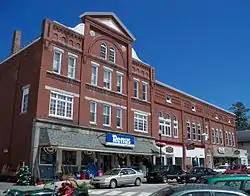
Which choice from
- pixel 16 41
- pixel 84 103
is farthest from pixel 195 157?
pixel 16 41

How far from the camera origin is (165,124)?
39125mm

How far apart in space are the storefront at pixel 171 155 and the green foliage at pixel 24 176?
17.0 m

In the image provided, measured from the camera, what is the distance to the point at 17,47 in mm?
34062

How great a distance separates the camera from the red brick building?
25.1 m

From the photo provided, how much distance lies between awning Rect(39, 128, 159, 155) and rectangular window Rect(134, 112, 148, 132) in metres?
2.00

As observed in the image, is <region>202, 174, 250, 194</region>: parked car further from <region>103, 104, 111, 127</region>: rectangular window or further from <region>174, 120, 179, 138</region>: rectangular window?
<region>174, 120, 179, 138</region>: rectangular window

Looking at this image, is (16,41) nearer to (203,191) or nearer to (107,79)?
(107,79)

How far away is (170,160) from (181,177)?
11457mm

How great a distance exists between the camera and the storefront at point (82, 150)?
23922 mm

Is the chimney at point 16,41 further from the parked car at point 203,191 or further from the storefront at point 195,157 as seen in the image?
the parked car at point 203,191

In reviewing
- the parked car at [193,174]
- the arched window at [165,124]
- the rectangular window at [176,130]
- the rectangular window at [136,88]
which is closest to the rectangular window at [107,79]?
the rectangular window at [136,88]

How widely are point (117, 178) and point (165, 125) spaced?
17291 millimetres

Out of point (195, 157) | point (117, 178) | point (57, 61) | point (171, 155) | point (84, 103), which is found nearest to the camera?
point (117, 178)

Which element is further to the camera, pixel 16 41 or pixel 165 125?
pixel 165 125
